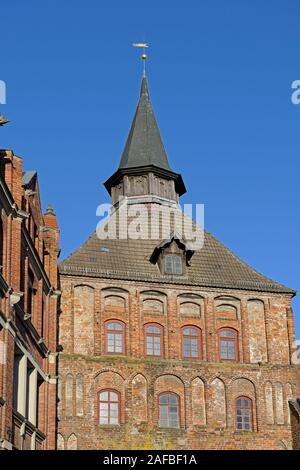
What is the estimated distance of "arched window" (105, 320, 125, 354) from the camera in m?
39.0

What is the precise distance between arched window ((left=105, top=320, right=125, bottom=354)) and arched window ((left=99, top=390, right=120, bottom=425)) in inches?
81.8

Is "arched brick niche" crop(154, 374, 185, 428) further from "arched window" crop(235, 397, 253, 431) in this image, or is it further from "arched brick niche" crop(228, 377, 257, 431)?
"arched window" crop(235, 397, 253, 431)

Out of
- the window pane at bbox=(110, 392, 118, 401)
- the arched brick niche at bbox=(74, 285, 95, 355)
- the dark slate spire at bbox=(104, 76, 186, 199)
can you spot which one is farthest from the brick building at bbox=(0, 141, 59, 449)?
the dark slate spire at bbox=(104, 76, 186, 199)

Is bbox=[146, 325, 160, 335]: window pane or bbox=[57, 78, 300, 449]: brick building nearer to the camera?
bbox=[57, 78, 300, 449]: brick building

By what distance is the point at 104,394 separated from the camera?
37.8 meters

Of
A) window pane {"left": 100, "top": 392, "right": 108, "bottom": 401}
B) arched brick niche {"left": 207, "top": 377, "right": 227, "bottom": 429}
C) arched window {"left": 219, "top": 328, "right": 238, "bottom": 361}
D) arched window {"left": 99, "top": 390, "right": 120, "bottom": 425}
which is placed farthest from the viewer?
arched window {"left": 219, "top": 328, "right": 238, "bottom": 361}

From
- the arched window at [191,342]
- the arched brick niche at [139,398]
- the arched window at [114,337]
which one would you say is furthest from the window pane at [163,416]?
the arched window at [114,337]

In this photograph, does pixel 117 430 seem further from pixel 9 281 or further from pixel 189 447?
pixel 9 281

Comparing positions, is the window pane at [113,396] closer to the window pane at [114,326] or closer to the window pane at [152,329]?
the window pane at [114,326]

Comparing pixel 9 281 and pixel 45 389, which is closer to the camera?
pixel 9 281

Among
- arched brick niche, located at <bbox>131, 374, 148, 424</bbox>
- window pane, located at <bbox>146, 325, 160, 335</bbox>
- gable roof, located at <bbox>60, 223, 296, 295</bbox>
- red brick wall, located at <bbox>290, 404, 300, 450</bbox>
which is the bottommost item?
red brick wall, located at <bbox>290, 404, 300, 450</bbox>

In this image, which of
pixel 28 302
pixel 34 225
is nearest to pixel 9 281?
pixel 28 302

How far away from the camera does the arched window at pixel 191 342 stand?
3981 centimetres

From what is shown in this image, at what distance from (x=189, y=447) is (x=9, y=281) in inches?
633
